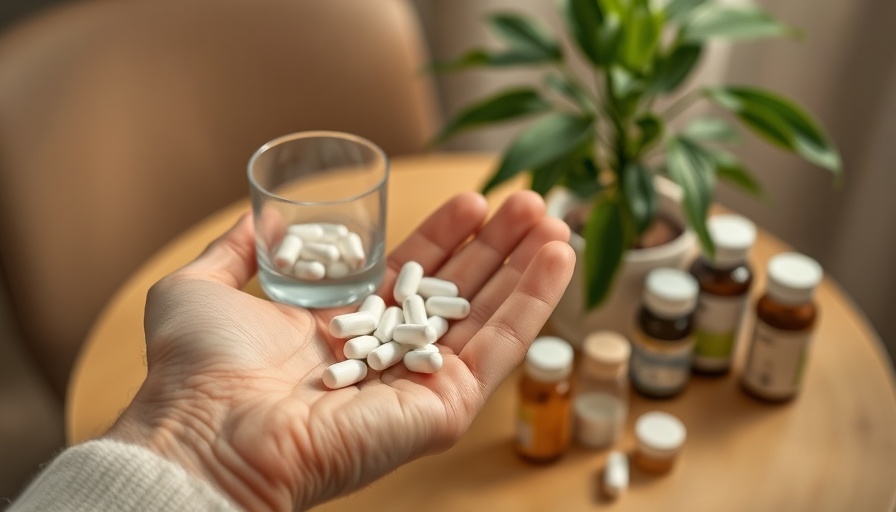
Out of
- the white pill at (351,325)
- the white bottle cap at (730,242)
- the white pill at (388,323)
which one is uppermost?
the white pill at (351,325)

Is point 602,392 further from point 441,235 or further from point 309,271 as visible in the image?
point 309,271

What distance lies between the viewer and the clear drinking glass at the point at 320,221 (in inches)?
31.4

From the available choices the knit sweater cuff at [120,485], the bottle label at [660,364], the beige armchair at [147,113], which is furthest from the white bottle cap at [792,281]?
the beige armchair at [147,113]

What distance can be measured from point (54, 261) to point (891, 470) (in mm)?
1063

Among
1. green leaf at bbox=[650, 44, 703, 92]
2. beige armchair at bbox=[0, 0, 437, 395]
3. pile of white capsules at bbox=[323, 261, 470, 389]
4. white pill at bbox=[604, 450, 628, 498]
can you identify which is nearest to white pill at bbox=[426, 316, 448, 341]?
pile of white capsules at bbox=[323, 261, 470, 389]

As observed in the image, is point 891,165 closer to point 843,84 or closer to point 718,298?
point 843,84

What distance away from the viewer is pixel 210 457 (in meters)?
0.65

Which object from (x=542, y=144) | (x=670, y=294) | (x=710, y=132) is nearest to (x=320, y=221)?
(x=542, y=144)

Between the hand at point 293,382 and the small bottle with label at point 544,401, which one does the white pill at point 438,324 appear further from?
the small bottle with label at point 544,401

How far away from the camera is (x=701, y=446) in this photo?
935 mm

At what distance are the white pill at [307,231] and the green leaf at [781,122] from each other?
1.45 feet

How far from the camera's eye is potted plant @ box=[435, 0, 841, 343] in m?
0.92

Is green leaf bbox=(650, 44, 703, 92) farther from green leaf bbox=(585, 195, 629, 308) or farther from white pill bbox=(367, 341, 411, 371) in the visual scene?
white pill bbox=(367, 341, 411, 371)

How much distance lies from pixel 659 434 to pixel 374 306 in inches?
12.5
